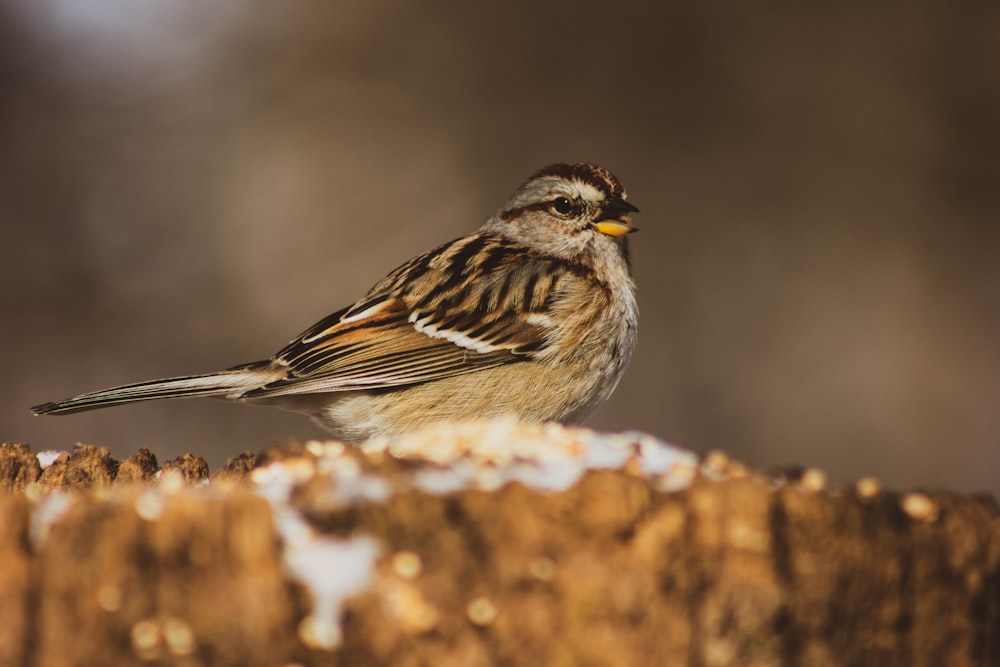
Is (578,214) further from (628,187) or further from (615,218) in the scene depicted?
(628,187)

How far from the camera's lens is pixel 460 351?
3.80m

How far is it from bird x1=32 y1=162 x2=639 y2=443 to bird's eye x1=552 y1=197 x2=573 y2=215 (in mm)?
145

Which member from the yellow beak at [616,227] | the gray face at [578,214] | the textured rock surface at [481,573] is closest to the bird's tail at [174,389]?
the gray face at [578,214]

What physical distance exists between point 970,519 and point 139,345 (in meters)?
5.26

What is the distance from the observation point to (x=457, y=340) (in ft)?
12.6

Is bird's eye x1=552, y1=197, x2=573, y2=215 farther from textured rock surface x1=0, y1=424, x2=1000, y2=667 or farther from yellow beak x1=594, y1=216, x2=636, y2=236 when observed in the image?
textured rock surface x1=0, y1=424, x2=1000, y2=667

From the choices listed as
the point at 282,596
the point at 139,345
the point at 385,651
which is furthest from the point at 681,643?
the point at 139,345

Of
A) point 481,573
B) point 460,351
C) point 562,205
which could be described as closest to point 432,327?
point 460,351

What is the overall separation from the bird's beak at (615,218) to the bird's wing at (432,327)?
0.76ft

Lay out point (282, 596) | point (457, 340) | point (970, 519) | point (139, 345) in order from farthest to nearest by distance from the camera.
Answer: point (139, 345), point (457, 340), point (970, 519), point (282, 596)

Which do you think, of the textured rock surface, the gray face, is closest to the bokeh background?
the gray face

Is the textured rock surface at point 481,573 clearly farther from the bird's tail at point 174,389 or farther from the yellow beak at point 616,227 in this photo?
the yellow beak at point 616,227

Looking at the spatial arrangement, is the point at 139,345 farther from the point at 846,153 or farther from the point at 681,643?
the point at 681,643

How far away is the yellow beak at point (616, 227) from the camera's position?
4094 mm
